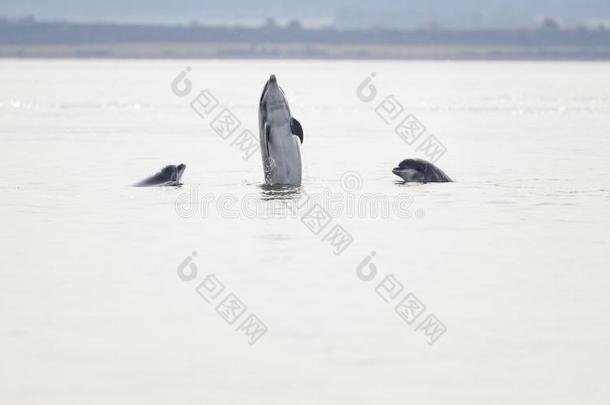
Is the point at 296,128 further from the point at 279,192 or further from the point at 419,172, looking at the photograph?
the point at 419,172

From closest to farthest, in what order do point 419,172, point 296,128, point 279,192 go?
1. point 296,128
2. point 279,192
3. point 419,172

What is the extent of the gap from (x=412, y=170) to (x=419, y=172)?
0.20 meters

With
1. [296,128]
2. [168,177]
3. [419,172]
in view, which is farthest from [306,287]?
[419,172]

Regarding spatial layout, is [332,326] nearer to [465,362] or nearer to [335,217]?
[465,362]

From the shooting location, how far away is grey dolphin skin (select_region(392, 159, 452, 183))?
103 feet

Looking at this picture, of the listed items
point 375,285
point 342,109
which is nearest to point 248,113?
point 342,109

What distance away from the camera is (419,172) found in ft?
104

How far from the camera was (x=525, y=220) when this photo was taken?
24.3m

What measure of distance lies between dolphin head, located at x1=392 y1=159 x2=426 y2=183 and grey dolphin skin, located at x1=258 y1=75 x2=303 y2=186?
3193mm

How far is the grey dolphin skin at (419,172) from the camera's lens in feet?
103

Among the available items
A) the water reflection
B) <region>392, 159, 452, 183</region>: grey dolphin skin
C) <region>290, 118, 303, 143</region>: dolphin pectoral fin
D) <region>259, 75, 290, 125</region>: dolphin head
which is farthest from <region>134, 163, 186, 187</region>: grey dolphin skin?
<region>392, 159, 452, 183</region>: grey dolphin skin

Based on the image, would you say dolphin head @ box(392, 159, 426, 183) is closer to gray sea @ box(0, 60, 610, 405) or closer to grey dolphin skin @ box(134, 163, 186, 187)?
gray sea @ box(0, 60, 610, 405)

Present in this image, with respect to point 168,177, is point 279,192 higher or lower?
Answer: lower

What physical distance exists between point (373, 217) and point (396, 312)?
8.94 metres
